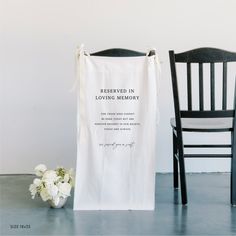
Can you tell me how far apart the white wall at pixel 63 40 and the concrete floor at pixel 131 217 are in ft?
2.39

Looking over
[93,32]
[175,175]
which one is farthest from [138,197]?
[93,32]

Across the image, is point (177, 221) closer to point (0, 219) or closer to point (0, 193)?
point (0, 219)

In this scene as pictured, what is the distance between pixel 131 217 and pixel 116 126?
564 millimetres

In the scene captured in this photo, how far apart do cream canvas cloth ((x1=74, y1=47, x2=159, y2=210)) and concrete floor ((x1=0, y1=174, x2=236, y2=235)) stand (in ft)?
0.50

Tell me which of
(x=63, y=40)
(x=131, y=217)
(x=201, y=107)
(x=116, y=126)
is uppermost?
(x=63, y=40)

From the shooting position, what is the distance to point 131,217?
2.47 metres

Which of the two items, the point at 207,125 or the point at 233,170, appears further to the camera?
the point at 207,125

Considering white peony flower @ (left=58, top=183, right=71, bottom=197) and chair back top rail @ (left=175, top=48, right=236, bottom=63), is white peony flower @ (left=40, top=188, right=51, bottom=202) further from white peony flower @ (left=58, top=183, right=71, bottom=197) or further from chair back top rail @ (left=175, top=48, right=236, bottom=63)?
chair back top rail @ (left=175, top=48, right=236, bottom=63)

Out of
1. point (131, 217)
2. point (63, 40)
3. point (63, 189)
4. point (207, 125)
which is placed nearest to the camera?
point (131, 217)

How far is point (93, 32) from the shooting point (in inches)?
139

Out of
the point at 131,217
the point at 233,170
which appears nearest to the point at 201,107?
the point at 233,170

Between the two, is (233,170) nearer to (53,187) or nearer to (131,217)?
(131,217)

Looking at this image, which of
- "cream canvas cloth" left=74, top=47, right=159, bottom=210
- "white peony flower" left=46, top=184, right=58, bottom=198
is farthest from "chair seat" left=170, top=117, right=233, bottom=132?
"white peony flower" left=46, top=184, right=58, bottom=198

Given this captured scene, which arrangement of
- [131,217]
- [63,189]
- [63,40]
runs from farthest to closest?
[63,40], [63,189], [131,217]
